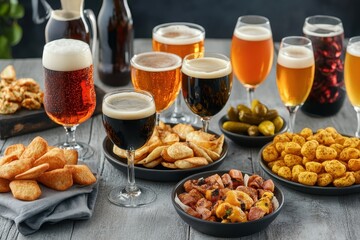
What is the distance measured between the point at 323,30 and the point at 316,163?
628 millimetres

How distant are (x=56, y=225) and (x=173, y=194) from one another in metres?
0.28

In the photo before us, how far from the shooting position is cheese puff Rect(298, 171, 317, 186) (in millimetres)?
1760

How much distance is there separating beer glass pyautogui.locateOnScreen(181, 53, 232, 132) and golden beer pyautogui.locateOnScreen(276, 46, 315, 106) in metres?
0.19

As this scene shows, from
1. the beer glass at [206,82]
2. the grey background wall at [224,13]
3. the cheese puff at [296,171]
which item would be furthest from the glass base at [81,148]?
the grey background wall at [224,13]

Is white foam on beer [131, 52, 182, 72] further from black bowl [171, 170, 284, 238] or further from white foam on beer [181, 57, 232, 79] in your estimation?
black bowl [171, 170, 284, 238]

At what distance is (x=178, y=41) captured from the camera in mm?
2229

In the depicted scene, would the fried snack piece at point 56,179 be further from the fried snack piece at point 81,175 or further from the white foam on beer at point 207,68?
the white foam on beer at point 207,68

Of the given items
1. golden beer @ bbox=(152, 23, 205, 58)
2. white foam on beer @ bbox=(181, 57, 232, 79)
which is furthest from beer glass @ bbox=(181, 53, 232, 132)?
golden beer @ bbox=(152, 23, 205, 58)

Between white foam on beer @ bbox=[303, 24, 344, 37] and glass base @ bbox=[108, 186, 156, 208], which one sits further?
white foam on beer @ bbox=[303, 24, 344, 37]

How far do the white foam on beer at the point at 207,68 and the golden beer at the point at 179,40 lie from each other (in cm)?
23

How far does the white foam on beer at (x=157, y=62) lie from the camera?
2.02m

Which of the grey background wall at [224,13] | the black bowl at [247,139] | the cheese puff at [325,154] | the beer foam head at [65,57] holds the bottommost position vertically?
the grey background wall at [224,13]

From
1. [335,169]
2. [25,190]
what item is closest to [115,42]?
[25,190]

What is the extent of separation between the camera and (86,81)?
6.35ft
